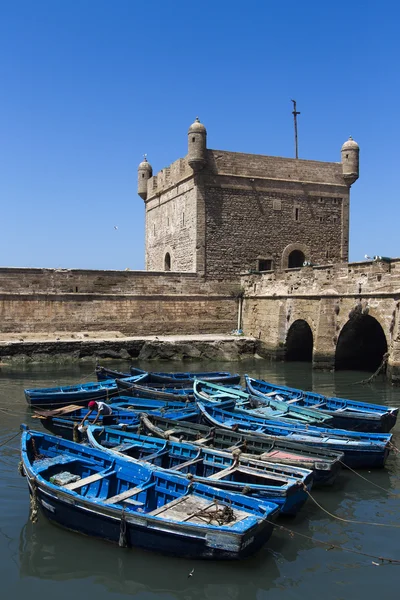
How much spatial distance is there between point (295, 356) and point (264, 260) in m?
6.08

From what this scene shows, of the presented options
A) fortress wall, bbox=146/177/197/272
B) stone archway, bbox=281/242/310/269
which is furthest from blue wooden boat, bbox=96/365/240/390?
stone archway, bbox=281/242/310/269

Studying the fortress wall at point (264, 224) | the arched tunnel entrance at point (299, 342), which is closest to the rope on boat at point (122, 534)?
the arched tunnel entrance at point (299, 342)

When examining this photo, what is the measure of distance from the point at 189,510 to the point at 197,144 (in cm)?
2099

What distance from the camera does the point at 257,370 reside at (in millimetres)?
21344

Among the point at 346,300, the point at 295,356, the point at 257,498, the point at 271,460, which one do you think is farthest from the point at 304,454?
the point at 295,356

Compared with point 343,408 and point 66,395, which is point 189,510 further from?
point 66,395

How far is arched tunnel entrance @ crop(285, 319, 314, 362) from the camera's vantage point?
2333 centimetres

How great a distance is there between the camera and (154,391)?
570 inches

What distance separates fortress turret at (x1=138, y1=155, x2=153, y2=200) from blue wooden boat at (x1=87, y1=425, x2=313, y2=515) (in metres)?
25.1

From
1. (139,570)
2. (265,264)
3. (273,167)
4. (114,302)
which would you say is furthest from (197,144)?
(139,570)

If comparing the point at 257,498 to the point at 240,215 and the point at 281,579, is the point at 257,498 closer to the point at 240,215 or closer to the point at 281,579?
the point at 281,579

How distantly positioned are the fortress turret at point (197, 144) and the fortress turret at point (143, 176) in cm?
843

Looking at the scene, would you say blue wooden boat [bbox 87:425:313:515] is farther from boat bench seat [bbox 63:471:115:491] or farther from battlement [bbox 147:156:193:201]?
battlement [bbox 147:156:193:201]

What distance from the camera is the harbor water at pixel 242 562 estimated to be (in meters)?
6.31
